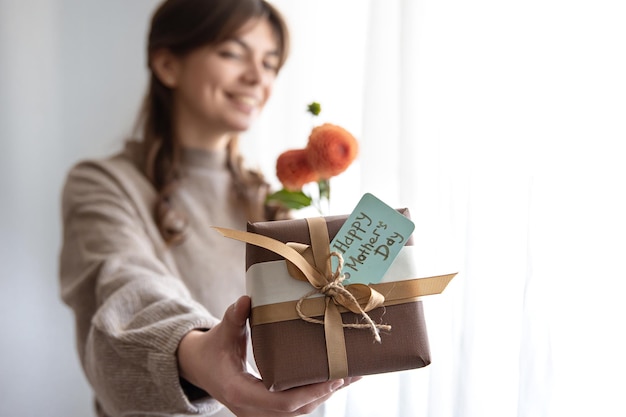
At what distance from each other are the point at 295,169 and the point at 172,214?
50 centimetres

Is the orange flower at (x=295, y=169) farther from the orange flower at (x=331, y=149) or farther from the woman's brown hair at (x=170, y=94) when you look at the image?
the woman's brown hair at (x=170, y=94)

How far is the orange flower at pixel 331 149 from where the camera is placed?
632mm

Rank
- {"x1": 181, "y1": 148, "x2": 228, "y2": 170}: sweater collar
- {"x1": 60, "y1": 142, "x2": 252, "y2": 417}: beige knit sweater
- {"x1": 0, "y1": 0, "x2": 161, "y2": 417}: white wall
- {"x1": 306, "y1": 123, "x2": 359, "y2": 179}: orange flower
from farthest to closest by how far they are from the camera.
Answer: {"x1": 0, "y1": 0, "x2": 161, "y2": 417}: white wall < {"x1": 181, "y1": 148, "x2": 228, "y2": 170}: sweater collar < {"x1": 60, "y1": 142, "x2": 252, "y2": 417}: beige knit sweater < {"x1": 306, "y1": 123, "x2": 359, "y2": 179}: orange flower

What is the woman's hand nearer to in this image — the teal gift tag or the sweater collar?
the teal gift tag

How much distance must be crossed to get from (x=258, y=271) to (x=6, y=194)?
1.42 meters

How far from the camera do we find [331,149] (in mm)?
630

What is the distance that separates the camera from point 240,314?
0.57 metres

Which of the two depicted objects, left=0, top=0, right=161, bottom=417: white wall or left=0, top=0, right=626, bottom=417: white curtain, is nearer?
left=0, top=0, right=626, bottom=417: white curtain

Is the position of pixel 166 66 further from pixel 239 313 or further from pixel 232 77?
pixel 239 313

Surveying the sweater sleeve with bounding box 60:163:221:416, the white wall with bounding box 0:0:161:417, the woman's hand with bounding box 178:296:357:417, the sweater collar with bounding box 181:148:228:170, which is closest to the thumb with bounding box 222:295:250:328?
the woman's hand with bounding box 178:296:357:417

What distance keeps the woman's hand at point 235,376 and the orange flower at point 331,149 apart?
16 cm

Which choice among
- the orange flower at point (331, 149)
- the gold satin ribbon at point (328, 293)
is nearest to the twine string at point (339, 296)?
the gold satin ribbon at point (328, 293)

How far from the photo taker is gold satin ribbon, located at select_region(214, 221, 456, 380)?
A: 52 centimetres

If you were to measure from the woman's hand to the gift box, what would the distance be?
23 mm
